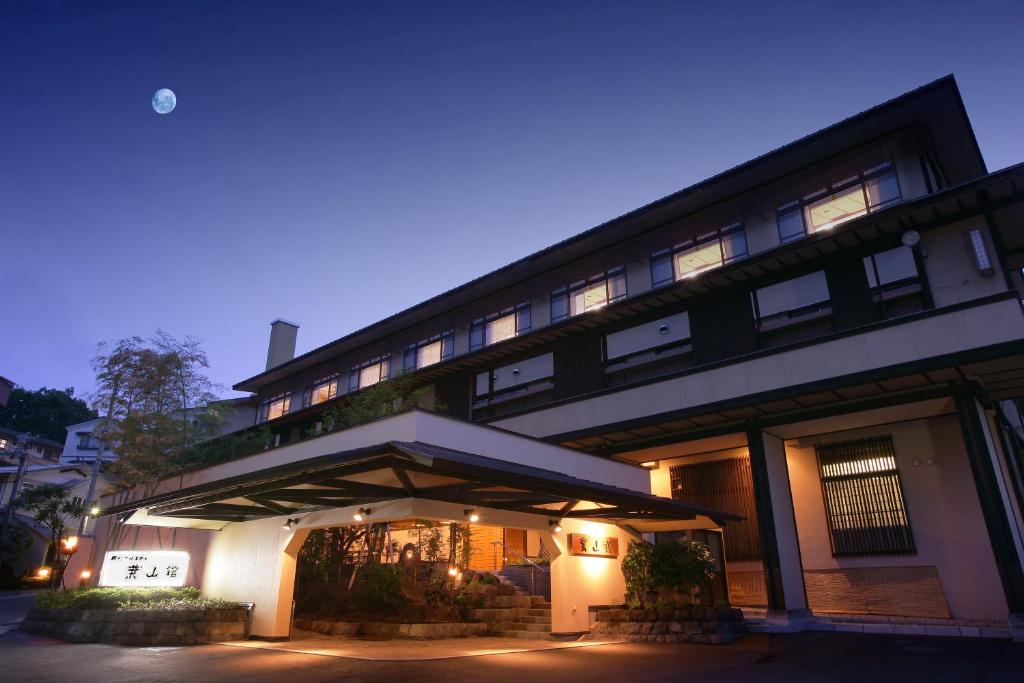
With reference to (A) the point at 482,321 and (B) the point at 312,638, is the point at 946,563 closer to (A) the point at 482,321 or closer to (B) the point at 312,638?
(B) the point at 312,638

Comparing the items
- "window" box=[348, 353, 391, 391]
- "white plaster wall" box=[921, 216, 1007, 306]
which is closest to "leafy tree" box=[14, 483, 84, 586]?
"window" box=[348, 353, 391, 391]

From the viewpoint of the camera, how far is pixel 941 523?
15688mm

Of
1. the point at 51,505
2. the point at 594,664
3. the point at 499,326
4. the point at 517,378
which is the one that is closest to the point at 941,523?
the point at 594,664

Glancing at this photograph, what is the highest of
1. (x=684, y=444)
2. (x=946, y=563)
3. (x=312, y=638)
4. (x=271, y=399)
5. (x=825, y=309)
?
(x=271, y=399)

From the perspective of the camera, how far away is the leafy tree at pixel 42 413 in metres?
66.1

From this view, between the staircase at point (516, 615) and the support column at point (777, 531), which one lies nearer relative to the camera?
the support column at point (777, 531)

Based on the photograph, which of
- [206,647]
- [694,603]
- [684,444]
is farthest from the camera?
[684,444]

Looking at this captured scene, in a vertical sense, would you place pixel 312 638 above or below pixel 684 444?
below

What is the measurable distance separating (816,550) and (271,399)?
29975 millimetres

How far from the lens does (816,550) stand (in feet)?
57.4

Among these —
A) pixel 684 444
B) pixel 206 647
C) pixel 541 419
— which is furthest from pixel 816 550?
pixel 206 647

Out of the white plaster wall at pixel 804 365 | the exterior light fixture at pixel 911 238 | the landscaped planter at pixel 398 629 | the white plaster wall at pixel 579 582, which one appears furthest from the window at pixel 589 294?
the landscaped planter at pixel 398 629

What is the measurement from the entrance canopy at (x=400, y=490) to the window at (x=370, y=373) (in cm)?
1347

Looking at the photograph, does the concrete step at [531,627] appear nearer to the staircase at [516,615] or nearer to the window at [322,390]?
the staircase at [516,615]
